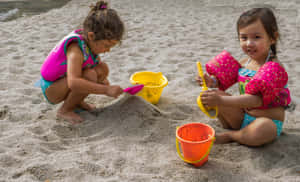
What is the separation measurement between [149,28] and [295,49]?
2362 mm

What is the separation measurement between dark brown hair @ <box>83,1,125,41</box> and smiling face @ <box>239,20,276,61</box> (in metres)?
0.87

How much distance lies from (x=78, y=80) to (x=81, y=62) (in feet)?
0.50

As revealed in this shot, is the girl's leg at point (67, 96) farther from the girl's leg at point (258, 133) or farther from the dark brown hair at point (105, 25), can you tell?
the girl's leg at point (258, 133)

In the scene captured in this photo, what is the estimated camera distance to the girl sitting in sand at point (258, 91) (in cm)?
179

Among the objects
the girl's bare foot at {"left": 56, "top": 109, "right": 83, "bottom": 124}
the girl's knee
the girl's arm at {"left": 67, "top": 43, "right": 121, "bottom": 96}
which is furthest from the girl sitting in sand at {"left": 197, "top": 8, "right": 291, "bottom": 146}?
the girl's bare foot at {"left": 56, "top": 109, "right": 83, "bottom": 124}

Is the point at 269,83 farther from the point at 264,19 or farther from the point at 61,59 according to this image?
the point at 61,59

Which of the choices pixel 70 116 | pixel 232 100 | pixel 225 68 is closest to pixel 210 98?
pixel 232 100

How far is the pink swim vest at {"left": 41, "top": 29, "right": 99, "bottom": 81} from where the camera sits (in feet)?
7.36

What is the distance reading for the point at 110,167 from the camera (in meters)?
1.77

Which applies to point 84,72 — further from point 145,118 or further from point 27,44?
point 27,44

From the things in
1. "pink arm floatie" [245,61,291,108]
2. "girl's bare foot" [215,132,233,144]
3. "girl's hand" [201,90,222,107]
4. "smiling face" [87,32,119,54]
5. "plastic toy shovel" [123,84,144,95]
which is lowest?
"girl's bare foot" [215,132,233,144]

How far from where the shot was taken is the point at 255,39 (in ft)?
6.18

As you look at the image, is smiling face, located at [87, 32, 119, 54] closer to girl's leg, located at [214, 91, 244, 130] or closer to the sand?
the sand


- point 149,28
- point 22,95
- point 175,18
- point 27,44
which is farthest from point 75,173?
point 175,18
